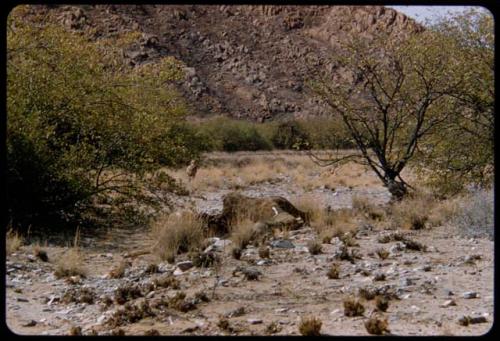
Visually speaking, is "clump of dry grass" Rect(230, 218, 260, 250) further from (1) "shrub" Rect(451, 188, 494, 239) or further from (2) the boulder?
(1) "shrub" Rect(451, 188, 494, 239)

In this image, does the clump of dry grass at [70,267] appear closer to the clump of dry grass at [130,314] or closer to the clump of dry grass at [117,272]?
the clump of dry grass at [117,272]

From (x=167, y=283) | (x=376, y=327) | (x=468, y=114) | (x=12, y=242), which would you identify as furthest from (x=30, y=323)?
(x=468, y=114)

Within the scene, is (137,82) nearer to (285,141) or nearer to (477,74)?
(477,74)

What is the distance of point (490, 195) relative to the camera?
11.0 m

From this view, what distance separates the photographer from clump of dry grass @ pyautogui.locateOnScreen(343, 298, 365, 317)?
616 cm


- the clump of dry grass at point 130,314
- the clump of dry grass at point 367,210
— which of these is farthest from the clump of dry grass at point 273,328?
the clump of dry grass at point 367,210

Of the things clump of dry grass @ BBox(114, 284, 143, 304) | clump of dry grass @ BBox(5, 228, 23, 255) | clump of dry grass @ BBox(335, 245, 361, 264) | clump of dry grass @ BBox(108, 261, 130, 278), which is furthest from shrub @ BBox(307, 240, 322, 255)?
clump of dry grass @ BBox(5, 228, 23, 255)

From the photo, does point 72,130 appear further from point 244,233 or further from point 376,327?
point 376,327

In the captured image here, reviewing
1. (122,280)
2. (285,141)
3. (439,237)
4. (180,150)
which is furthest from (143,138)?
(285,141)

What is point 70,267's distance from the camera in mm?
8188

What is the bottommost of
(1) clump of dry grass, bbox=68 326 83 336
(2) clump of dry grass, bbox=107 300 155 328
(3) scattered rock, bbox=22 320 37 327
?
(3) scattered rock, bbox=22 320 37 327

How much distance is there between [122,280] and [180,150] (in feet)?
16.3

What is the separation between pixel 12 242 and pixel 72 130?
247 cm

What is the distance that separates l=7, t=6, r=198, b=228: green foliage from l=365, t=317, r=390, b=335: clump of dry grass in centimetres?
610
